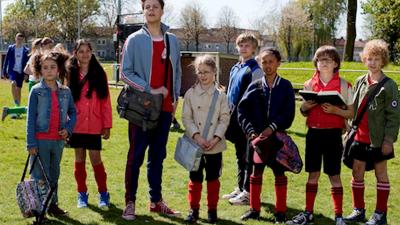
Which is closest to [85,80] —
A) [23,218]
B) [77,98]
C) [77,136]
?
[77,98]

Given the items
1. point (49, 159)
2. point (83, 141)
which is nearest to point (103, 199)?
point (83, 141)

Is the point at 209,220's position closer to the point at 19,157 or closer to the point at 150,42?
the point at 150,42

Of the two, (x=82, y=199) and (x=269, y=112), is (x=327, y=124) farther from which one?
(x=82, y=199)

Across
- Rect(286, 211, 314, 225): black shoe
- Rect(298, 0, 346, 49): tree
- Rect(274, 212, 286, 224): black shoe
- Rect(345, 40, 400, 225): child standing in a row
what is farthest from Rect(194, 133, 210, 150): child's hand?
Rect(298, 0, 346, 49): tree

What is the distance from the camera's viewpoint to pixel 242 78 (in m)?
5.71

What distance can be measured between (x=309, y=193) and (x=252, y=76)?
1307 mm

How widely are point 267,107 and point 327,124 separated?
0.55 meters

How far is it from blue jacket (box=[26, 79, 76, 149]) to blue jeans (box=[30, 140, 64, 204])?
0.11 metres

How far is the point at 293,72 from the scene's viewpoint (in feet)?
75.8

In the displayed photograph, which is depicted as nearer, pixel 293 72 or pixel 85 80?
pixel 85 80

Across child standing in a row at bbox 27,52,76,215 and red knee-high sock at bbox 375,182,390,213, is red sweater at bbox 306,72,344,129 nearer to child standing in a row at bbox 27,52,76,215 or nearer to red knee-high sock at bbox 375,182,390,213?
red knee-high sock at bbox 375,182,390,213

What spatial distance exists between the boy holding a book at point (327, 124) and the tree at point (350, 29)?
876 inches

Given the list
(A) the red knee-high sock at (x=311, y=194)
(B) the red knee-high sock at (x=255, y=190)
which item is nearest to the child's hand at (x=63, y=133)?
(B) the red knee-high sock at (x=255, y=190)

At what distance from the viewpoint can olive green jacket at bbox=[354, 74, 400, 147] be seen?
16.5 ft
